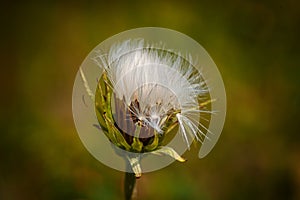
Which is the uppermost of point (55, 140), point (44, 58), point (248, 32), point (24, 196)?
point (248, 32)

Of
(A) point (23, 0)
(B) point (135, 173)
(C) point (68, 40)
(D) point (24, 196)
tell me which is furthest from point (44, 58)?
(B) point (135, 173)

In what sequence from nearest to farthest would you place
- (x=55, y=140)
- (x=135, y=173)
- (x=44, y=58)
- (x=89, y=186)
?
(x=135, y=173), (x=89, y=186), (x=55, y=140), (x=44, y=58)

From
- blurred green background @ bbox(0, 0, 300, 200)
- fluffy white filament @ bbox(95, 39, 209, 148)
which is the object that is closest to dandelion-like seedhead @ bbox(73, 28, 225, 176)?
Answer: fluffy white filament @ bbox(95, 39, 209, 148)

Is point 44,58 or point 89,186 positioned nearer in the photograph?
point 89,186

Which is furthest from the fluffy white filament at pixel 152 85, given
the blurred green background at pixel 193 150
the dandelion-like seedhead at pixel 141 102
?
the blurred green background at pixel 193 150

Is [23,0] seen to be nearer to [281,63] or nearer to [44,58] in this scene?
[44,58]

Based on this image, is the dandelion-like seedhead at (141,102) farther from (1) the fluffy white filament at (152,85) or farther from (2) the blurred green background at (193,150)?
(2) the blurred green background at (193,150)

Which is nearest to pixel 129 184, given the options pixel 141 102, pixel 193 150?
pixel 141 102
